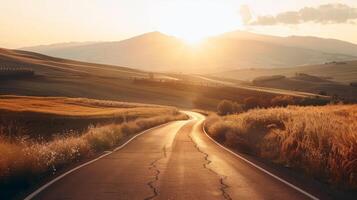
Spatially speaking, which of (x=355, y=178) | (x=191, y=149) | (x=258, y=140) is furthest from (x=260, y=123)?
(x=355, y=178)

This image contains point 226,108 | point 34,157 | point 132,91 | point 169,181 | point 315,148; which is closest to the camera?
point 169,181

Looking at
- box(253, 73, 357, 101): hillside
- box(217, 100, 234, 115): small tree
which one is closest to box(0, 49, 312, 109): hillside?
box(217, 100, 234, 115): small tree

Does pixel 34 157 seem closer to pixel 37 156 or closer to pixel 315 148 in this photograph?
pixel 37 156

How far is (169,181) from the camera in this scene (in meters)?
14.0

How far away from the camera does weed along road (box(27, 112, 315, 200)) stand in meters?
11.9

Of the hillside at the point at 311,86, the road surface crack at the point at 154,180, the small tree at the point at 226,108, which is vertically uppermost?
the hillside at the point at 311,86

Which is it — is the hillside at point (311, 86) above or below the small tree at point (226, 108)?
above

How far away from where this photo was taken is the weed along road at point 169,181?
39.2 feet

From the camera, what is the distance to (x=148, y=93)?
128 metres

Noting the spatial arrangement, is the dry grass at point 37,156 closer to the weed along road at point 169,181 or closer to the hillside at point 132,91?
the weed along road at point 169,181

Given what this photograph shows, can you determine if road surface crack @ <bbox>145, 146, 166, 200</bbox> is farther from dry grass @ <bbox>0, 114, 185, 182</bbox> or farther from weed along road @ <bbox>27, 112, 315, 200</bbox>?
dry grass @ <bbox>0, 114, 185, 182</bbox>

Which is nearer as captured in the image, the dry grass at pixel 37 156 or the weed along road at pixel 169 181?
the weed along road at pixel 169 181

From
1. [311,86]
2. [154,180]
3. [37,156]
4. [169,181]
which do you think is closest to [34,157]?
[37,156]

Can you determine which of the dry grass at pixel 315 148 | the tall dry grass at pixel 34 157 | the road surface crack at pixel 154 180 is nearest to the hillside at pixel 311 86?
the dry grass at pixel 315 148
